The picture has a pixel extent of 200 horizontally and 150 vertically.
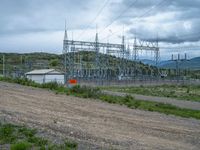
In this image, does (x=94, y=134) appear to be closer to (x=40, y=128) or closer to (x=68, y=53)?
(x=40, y=128)

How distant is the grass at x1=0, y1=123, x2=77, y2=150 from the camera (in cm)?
974

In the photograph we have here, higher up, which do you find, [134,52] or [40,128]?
[134,52]

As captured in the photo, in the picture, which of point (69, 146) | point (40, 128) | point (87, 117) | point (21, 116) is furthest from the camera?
point (87, 117)

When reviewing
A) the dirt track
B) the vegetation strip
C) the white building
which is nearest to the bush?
the dirt track

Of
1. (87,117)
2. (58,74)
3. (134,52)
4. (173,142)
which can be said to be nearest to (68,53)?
(58,74)

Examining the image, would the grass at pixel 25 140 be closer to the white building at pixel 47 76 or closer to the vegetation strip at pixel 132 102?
the vegetation strip at pixel 132 102

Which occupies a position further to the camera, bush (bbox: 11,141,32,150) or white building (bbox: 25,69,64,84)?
white building (bbox: 25,69,64,84)

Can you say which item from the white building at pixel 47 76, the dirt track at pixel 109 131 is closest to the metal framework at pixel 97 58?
the white building at pixel 47 76

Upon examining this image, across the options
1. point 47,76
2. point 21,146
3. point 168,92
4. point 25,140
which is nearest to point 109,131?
point 25,140

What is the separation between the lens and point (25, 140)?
10.4 metres

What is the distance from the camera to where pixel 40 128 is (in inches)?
491

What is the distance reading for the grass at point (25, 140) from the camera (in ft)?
32.0

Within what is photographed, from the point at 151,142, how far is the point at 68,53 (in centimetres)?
5574

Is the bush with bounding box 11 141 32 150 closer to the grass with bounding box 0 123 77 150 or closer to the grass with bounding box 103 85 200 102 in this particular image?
the grass with bounding box 0 123 77 150
